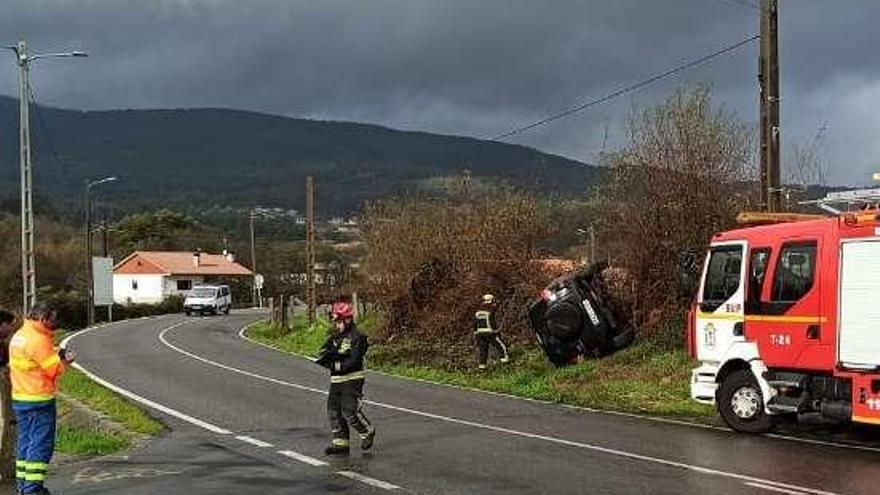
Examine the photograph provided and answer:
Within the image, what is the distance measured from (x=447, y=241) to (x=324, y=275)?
28477mm

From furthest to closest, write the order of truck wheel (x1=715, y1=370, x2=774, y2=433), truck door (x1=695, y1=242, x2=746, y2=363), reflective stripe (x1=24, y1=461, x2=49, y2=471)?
truck door (x1=695, y1=242, x2=746, y2=363) → truck wheel (x1=715, y1=370, x2=774, y2=433) → reflective stripe (x1=24, y1=461, x2=49, y2=471)

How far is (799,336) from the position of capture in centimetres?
1319

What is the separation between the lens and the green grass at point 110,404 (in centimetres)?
1488

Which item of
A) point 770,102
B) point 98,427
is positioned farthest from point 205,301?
point 770,102

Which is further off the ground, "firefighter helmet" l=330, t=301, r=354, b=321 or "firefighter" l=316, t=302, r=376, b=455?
"firefighter helmet" l=330, t=301, r=354, b=321

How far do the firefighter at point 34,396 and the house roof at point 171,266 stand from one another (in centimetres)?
11008

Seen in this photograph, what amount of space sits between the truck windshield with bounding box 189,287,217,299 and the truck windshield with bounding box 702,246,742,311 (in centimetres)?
6203

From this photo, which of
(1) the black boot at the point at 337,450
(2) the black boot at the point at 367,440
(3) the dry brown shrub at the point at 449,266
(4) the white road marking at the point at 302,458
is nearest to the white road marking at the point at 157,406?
(4) the white road marking at the point at 302,458

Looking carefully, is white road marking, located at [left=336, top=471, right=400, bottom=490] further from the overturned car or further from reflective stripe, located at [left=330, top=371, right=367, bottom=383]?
the overturned car

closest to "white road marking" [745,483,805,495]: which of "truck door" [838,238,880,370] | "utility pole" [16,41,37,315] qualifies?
"truck door" [838,238,880,370]

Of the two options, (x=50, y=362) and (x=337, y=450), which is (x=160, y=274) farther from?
(x=50, y=362)

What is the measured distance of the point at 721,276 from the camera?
14.7 metres

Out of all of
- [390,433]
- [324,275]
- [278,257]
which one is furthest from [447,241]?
[278,257]

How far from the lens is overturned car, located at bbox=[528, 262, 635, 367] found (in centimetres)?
2275
